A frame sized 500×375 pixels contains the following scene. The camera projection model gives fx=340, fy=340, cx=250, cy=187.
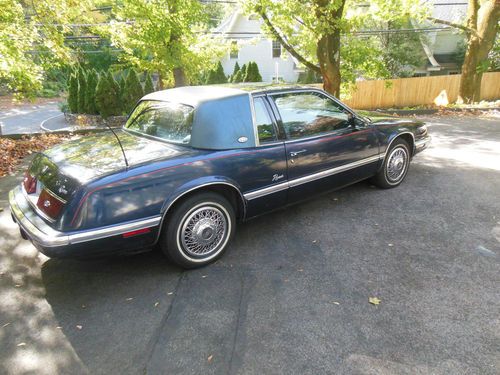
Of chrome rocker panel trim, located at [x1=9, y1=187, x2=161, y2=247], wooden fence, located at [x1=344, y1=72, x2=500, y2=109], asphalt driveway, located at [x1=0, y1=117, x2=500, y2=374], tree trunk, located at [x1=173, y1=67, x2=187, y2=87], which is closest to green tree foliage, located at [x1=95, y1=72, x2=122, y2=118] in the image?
tree trunk, located at [x1=173, y1=67, x2=187, y2=87]

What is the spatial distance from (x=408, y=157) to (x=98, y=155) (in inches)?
167

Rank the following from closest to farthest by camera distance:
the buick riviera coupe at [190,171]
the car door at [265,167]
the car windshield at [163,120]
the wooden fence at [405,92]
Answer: the buick riviera coupe at [190,171]
the car windshield at [163,120]
the car door at [265,167]
the wooden fence at [405,92]

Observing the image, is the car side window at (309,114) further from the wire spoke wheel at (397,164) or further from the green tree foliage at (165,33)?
the green tree foliage at (165,33)

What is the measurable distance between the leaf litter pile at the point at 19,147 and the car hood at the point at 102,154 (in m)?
3.66

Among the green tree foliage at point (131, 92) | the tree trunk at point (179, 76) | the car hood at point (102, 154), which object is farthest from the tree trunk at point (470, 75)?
the car hood at point (102, 154)

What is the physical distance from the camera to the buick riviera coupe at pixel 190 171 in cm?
262

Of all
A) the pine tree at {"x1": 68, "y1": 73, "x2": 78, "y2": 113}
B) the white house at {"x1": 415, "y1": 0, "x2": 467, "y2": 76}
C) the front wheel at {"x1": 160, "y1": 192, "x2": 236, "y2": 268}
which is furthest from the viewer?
the white house at {"x1": 415, "y1": 0, "x2": 467, "y2": 76}

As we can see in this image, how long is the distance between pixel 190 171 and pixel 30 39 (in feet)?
20.3

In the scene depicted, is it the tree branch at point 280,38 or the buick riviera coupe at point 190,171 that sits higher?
the tree branch at point 280,38

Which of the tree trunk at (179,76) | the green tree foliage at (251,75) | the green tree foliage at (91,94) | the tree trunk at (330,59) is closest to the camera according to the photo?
the tree trunk at (330,59)

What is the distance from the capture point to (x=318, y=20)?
9.16 meters

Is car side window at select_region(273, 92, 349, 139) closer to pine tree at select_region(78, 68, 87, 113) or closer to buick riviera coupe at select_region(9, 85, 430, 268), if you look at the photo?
buick riviera coupe at select_region(9, 85, 430, 268)

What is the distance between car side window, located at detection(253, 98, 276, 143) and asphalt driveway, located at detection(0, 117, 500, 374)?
1.11m

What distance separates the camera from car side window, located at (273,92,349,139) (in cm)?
369
